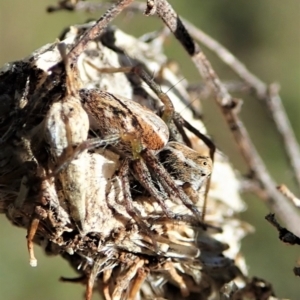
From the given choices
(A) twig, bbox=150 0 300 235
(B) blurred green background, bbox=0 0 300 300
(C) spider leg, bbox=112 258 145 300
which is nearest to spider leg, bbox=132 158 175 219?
(C) spider leg, bbox=112 258 145 300

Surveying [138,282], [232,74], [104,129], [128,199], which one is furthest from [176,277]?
[232,74]

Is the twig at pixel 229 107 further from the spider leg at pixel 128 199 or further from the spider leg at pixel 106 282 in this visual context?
the spider leg at pixel 106 282

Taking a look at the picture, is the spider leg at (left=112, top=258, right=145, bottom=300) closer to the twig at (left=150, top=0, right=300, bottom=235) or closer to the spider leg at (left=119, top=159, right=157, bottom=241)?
the spider leg at (left=119, top=159, right=157, bottom=241)

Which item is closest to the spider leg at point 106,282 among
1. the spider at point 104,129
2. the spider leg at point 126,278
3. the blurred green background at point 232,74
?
the spider leg at point 126,278

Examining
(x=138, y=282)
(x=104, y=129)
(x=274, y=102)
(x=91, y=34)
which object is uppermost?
(x=91, y=34)

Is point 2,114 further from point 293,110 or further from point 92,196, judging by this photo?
point 293,110

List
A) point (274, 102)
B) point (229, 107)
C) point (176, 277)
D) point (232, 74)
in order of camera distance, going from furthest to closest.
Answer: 1. point (232, 74)
2. point (274, 102)
3. point (229, 107)
4. point (176, 277)

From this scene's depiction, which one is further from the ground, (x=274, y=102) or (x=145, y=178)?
(x=145, y=178)

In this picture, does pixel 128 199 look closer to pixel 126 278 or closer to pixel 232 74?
pixel 126 278
